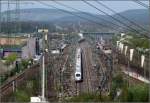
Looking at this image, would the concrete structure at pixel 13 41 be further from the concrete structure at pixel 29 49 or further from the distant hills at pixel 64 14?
the concrete structure at pixel 29 49

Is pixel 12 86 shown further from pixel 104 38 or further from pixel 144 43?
pixel 104 38

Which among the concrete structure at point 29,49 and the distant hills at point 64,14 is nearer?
the distant hills at point 64,14

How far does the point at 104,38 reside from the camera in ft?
80.2

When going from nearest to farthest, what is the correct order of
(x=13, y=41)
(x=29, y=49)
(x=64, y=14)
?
(x=29, y=49)
(x=13, y=41)
(x=64, y=14)

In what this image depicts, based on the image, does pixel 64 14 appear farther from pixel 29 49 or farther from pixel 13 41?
pixel 29 49

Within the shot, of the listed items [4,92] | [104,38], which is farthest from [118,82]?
[104,38]

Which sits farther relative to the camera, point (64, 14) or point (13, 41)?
point (64, 14)

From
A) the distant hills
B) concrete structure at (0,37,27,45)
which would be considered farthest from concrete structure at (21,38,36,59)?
concrete structure at (0,37,27,45)

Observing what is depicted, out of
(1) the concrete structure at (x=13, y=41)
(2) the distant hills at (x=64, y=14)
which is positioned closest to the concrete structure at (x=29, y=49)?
(2) the distant hills at (x=64, y=14)

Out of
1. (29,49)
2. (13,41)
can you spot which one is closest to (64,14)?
(13,41)

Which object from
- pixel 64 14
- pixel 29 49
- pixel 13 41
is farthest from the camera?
pixel 64 14

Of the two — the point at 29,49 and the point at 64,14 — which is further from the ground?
the point at 64,14

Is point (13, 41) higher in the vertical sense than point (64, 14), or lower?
lower

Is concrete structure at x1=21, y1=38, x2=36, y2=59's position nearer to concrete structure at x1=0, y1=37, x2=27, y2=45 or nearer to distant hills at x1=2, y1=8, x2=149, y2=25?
distant hills at x1=2, y1=8, x2=149, y2=25
